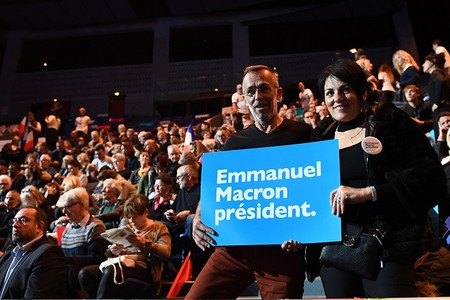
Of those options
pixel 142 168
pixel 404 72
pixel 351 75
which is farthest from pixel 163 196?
pixel 404 72

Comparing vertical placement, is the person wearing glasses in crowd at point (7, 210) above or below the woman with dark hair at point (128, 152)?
below

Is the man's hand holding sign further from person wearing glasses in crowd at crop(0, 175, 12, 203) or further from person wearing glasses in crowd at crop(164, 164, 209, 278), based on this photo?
person wearing glasses in crowd at crop(0, 175, 12, 203)

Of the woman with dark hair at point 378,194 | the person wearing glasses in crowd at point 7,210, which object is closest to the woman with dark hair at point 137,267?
the woman with dark hair at point 378,194

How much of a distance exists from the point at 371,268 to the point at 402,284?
Result: 0.38 feet

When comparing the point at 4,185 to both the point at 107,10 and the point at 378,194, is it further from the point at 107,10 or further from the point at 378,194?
the point at 107,10

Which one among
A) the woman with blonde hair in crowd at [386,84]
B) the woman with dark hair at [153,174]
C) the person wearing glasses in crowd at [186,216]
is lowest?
the person wearing glasses in crowd at [186,216]

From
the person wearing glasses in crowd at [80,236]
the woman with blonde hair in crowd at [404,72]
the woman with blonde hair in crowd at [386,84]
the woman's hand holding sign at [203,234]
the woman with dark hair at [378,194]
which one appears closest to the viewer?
the woman with dark hair at [378,194]

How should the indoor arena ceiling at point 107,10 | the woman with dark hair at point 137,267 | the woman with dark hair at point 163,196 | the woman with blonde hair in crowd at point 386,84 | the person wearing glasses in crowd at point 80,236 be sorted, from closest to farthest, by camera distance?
the woman with dark hair at point 137,267 → the person wearing glasses in crowd at point 80,236 → the woman with dark hair at point 163,196 → the woman with blonde hair in crowd at point 386,84 → the indoor arena ceiling at point 107,10

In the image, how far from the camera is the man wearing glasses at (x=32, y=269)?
3613 millimetres

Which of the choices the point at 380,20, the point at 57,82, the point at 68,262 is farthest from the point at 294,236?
the point at 57,82

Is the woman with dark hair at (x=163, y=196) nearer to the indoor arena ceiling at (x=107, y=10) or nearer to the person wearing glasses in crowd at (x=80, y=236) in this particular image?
the person wearing glasses in crowd at (x=80, y=236)

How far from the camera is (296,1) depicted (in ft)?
64.4

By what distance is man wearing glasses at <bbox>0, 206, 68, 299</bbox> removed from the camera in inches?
142

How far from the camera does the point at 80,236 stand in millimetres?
4465
